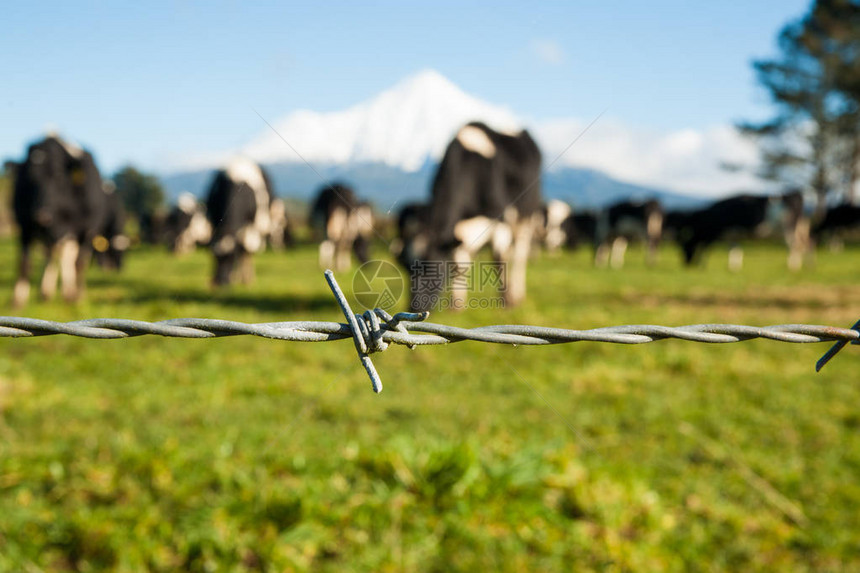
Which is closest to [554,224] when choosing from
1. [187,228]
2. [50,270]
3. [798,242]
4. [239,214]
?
[798,242]

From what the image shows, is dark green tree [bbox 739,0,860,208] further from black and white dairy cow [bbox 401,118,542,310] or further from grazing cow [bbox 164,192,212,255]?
grazing cow [bbox 164,192,212,255]

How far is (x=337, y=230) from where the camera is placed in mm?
15203

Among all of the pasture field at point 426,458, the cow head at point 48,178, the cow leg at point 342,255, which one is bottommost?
the pasture field at point 426,458

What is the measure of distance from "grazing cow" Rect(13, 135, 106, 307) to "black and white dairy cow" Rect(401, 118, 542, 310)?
4212mm

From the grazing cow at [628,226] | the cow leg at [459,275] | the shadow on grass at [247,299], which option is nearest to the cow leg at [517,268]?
the cow leg at [459,275]

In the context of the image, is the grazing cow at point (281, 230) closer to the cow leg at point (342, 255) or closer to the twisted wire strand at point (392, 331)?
the cow leg at point (342, 255)

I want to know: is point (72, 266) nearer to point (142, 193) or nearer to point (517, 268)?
point (517, 268)

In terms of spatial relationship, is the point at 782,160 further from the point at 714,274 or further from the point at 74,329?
the point at 74,329

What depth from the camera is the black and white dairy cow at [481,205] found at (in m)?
6.67

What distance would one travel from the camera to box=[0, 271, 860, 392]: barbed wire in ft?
3.80

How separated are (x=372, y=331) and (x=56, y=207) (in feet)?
25.4

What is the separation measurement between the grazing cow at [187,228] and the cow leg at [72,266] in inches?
423

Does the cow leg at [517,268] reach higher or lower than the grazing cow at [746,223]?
lower

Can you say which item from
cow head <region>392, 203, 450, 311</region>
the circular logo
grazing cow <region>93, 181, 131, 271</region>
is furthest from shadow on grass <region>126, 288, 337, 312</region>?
the circular logo
